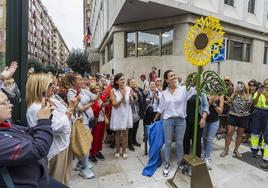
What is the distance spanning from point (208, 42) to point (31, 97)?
2399 mm

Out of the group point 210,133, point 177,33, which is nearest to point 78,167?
point 210,133

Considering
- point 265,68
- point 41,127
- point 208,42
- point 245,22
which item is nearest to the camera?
point 41,127

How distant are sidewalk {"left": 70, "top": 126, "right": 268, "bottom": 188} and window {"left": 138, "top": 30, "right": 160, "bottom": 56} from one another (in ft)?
24.8

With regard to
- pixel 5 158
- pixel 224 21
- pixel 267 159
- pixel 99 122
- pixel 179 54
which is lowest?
pixel 267 159

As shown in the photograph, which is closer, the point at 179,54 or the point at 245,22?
the point at 179,54

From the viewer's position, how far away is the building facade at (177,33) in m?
9.12

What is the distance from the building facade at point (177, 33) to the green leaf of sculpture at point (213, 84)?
6269 mm

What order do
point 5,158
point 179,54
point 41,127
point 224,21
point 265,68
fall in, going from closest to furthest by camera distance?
point 5,158, point 41,127, point 179,54, point 224,21, point 265,68

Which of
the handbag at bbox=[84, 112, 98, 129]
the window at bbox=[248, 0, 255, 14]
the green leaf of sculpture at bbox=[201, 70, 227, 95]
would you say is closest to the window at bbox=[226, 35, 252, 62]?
the window at bbox=[248, 0, 255, 14]

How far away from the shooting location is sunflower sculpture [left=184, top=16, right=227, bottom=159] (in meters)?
2.61

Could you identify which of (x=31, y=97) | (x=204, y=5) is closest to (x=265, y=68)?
(x=204, y=5)

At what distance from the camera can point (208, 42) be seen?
2641mm

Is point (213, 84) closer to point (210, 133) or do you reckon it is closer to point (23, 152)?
point (210, 133)

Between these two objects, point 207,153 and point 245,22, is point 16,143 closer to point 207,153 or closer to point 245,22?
point 207,153
